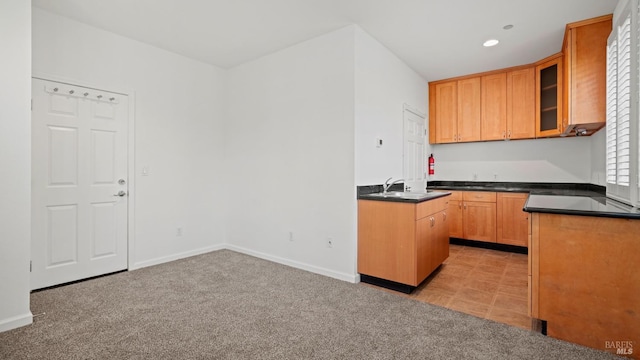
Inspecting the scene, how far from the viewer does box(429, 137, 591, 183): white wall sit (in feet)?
13.9

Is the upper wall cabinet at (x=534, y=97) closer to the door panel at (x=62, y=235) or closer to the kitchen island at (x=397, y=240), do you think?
the kitchen island at (x=397, y=240)

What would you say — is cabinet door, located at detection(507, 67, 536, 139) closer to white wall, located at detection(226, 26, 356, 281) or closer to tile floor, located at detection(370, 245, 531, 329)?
tile floor, located at detection(370, 245, 531, 329)

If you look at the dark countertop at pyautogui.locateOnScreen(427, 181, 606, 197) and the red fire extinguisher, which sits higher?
the red fire extinguisher

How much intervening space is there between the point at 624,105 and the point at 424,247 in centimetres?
185

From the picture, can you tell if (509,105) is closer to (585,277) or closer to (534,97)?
(534,97)

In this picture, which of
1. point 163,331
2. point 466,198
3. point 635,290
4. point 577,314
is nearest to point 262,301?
point 163,331

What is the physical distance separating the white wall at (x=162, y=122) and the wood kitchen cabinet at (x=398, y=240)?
7.70 feet

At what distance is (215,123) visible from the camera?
172 inches

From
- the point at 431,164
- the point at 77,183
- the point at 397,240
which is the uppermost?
the point at 431,164

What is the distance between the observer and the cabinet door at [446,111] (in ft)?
16.1

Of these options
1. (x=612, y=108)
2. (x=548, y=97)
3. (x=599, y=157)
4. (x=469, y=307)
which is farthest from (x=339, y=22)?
(x=599, y=157)

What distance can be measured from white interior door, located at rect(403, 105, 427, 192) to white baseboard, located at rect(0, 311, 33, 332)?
13.0 ft

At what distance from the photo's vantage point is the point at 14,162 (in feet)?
7.23

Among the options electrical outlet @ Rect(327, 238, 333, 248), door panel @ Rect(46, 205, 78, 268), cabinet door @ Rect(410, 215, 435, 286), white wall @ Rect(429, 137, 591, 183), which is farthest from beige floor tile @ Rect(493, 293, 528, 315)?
door panel @ Rect(46, 205, 78, 268)
